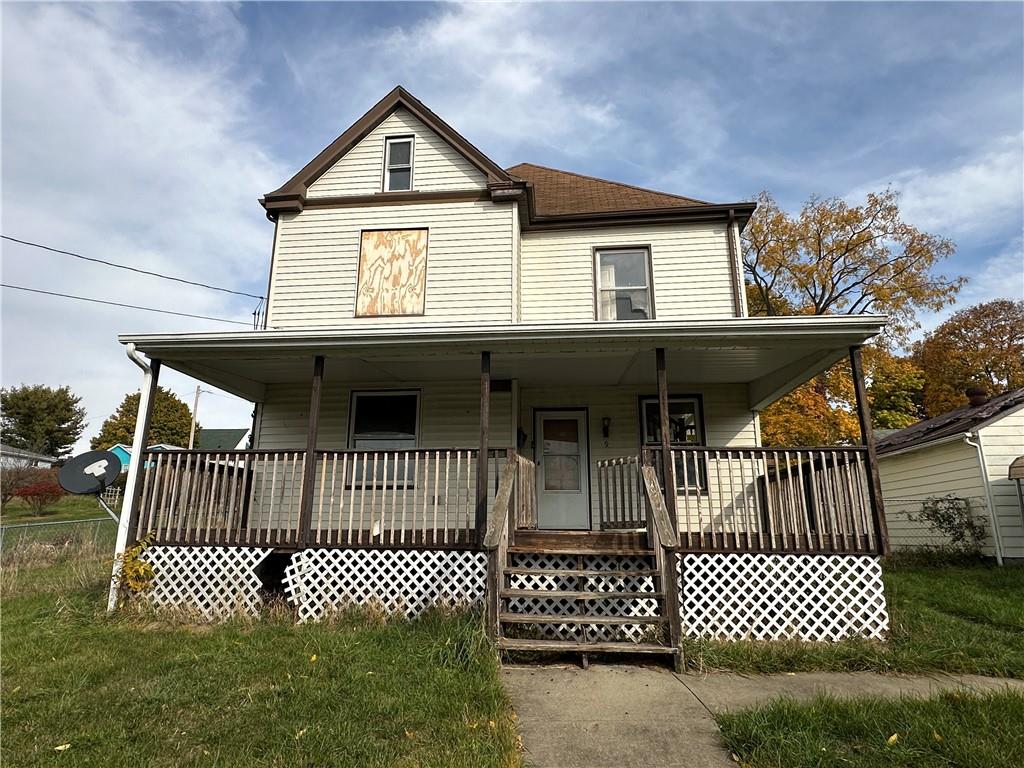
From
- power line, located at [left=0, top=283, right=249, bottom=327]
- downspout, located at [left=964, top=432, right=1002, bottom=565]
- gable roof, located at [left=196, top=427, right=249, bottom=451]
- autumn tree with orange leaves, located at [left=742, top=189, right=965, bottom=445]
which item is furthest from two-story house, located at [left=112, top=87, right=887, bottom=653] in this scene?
gable roof, located at [left=196, top=427, right=249, bottom=451]

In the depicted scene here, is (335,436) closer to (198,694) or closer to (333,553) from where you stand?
(333,553)

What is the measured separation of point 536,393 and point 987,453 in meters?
9.29

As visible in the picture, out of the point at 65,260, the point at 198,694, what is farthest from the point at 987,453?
the point at 65,260

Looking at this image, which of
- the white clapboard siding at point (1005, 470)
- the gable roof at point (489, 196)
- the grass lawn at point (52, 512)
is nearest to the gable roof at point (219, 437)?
the grass lawn at point (52, 512)

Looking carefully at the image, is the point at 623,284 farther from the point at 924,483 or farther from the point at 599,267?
the point at 924,483

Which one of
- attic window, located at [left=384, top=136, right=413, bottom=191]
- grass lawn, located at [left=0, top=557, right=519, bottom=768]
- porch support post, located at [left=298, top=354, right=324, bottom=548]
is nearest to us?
grass lawn, located at [left=0, top=557, right=519, bottom=768]

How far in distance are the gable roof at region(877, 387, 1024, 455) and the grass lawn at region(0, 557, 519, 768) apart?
463 inches

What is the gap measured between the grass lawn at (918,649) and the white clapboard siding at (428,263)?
581 centimetres

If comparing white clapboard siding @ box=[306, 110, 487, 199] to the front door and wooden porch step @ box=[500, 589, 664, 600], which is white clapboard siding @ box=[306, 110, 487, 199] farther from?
wooden porch step @ box=[500, 589, 664, 600]

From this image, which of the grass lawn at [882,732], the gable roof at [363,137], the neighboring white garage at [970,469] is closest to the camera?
the grass lawn at [882,732]

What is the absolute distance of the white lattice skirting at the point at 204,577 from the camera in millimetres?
6711

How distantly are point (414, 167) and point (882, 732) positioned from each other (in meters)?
9.98

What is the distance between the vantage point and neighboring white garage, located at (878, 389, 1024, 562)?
10328mm

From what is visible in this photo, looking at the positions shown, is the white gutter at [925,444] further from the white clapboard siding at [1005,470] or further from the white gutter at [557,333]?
the white gutter at [557,333]
